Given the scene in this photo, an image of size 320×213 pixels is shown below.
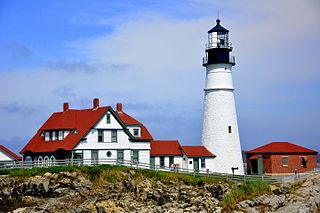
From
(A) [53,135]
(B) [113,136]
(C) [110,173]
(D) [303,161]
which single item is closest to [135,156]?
(B) [113,136]

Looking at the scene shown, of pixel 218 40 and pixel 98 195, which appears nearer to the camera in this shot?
pixel 98 195

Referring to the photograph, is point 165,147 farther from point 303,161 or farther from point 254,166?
point 303,161

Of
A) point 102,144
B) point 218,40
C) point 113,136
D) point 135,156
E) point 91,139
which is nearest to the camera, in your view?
point 91,139

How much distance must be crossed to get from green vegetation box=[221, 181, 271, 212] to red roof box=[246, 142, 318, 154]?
7106 millimetres

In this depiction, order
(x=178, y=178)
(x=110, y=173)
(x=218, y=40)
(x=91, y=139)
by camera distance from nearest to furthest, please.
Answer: (x=110, y=173)
(x=178, y=178)
(x=91, y=139)
(x=218, y=40)

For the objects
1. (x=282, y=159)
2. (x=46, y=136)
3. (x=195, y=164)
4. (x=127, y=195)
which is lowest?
(x=127, y=195)

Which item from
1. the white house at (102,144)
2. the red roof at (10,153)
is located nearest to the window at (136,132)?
the white house at (102,144)

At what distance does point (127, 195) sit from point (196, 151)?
10.9 meters

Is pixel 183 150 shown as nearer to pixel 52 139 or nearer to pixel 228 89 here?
pixel 228 89

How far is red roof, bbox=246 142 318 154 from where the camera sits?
51.0 metres

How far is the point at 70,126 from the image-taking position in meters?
47.6

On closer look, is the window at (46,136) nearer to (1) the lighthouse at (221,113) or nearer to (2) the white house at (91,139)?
(2) the white house at (91,139)

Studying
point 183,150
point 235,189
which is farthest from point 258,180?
point 183,150

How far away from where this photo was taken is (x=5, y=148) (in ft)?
167
